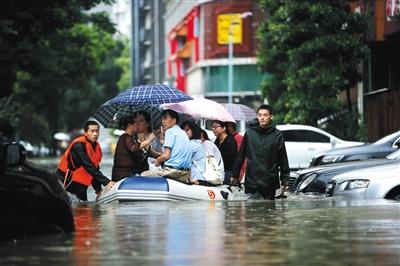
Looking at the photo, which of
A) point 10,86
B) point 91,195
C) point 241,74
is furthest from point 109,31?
point 91,195

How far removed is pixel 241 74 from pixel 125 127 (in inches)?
2240

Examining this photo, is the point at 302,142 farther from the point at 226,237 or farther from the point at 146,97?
the point at 226,237

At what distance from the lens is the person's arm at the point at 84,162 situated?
17109mm

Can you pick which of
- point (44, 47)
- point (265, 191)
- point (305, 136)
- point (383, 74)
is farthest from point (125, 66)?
point (265, 191)

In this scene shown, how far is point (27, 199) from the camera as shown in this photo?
35.1 ft

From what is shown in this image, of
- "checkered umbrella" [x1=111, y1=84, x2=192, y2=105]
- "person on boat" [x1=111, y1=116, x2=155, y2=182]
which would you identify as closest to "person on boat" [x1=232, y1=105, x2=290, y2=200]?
"person on boat" [x1=111, y1=116, x2=155, y2=182]

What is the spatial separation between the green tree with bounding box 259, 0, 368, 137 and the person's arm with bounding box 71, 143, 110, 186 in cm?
2203

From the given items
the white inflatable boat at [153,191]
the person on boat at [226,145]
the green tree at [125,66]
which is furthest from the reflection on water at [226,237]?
the green tree at [125,66]

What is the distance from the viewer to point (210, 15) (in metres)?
74.8

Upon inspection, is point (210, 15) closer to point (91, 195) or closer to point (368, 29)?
point (368, 29)

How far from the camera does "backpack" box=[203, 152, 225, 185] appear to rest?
17.9 meters

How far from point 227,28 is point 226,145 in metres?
54.1

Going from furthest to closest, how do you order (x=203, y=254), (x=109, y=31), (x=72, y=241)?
(x=109, y=31) < (x=72, y=241) < (x=203, y=254)

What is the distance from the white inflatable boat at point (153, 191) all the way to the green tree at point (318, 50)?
21.5 metres
